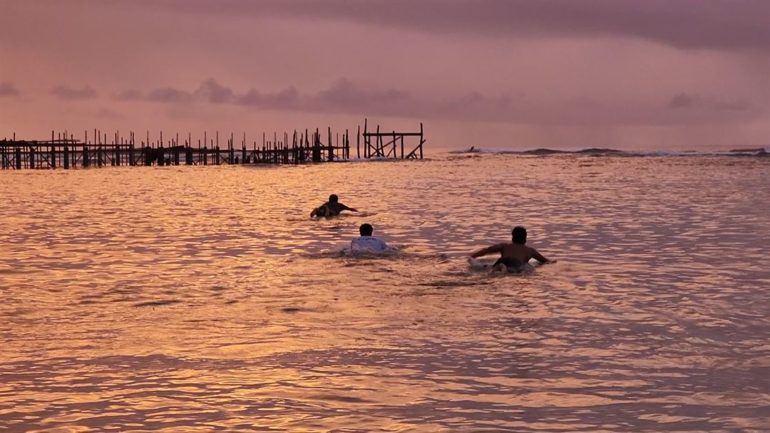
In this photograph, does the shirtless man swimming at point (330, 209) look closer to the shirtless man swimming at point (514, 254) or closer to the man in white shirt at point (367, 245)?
the man in white shirt at point (367, 245)

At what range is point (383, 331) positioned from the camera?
36.8 feet

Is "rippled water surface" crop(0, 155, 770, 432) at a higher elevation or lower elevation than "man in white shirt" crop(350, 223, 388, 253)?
lower

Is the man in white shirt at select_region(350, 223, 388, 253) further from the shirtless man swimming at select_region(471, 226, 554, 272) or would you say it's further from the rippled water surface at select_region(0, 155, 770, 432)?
the shirtless man swimming at select_region(471, 226, 554, 272)

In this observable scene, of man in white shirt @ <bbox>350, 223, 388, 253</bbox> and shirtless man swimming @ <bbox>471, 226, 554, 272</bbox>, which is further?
man in white shirt @ <bbox>350, 223, 388, 253</bbox>

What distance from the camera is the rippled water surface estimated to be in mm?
7879

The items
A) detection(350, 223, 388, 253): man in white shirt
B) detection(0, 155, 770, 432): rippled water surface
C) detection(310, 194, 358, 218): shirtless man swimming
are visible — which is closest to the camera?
detection(0, 155, 770, 432): rippled water surface

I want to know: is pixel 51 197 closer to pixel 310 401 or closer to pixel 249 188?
pixel 249 188

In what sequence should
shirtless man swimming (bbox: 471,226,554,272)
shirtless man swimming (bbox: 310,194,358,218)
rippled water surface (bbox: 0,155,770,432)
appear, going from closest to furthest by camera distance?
rippled water surface (bbox: 0,155,770,432) < shirtless man swimming (bbox: 471,226,554,272) < shirtless man swimming (bbox: 310,194,358,218)

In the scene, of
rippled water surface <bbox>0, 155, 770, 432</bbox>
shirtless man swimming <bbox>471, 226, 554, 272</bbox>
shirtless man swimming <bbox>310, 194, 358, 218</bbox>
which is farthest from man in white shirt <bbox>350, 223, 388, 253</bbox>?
shirtless man swimming <bbox>310, 194, 358, 218</bbox>

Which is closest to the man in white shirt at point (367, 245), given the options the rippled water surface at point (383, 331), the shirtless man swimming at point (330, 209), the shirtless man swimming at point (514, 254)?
the rippled water surface at point (383, 331)

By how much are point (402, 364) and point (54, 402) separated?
10.2 feet

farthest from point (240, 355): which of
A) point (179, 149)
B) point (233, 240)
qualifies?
point (179, 149)

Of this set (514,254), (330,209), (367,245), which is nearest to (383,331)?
(514,254)

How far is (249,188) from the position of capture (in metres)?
48.7
